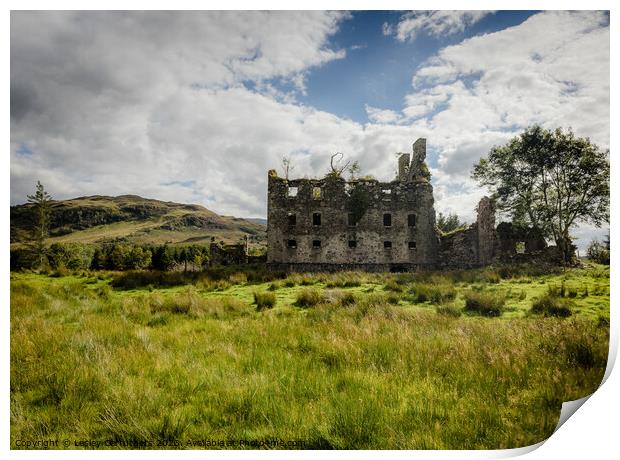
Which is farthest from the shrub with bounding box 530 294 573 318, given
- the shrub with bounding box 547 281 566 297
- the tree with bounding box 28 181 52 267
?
the tree with bounding box 28 181 52 267

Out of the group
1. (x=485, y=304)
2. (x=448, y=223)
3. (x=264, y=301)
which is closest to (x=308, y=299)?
(x=264, y=301)

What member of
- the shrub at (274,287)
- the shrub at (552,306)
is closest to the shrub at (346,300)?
the shrub at (274,287)

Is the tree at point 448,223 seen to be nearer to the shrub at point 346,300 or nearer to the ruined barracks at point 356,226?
the ruined barracks at point 356,226

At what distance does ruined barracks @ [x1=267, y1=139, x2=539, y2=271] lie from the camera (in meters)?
20.5

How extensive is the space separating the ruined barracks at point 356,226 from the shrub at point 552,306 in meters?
13.1

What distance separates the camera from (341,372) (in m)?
4.12

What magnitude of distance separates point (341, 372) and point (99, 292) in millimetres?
7375

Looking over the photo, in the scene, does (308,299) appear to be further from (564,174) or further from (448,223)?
(448,223)

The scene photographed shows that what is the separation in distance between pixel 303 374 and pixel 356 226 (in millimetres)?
17598

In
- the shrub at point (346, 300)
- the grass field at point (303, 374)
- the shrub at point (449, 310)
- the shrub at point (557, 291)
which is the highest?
the shrub at point (557, 291)

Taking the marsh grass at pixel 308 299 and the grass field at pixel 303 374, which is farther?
the marsh grass at pixel 308 299

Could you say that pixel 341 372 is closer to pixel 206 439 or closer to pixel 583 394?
pixel 206 439

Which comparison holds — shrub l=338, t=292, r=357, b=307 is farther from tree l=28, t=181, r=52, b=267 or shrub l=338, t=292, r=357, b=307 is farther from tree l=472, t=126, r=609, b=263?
tree l=28, t=181, r=52, b=267

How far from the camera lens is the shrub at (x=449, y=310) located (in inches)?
274
